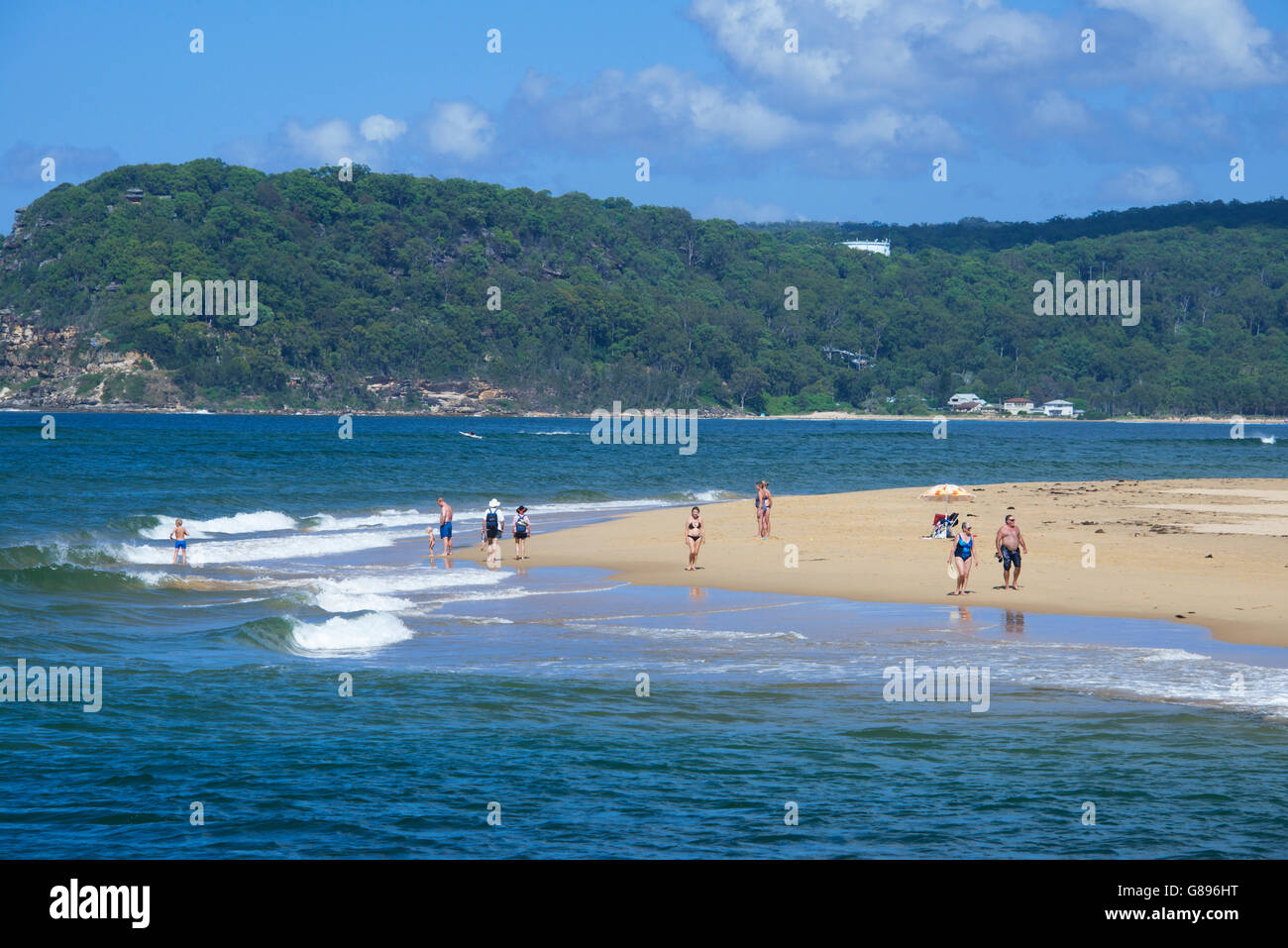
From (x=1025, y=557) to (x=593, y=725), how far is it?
1685 cm

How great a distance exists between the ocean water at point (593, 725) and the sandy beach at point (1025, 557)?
158 centimetres

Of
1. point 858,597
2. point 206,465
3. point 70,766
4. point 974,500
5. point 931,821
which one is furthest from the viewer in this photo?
point 206,465

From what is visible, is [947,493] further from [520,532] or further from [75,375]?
[75,375]

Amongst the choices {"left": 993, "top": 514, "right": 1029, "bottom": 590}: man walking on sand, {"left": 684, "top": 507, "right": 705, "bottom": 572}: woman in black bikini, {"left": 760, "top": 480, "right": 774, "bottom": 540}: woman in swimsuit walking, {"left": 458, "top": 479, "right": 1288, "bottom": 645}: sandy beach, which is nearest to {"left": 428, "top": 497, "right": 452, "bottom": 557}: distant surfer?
{"left": 458, "top": 479, "right": 1288, "bottom": 645}: sandy beach

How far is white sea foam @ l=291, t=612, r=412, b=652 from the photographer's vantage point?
61.4 feet

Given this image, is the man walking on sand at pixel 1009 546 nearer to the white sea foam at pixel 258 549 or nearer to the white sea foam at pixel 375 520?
the white sea foam at pixel 258 549

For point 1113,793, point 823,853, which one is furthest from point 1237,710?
point 823,853

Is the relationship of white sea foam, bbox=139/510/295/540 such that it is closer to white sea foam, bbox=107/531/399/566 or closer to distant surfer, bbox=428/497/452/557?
white sea foam, bbox=107/531/399/566

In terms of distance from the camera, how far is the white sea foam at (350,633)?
1872 centimetres

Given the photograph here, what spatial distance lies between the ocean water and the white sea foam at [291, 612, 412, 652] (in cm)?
5

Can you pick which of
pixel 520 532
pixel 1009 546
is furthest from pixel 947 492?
pixel 1009 546
